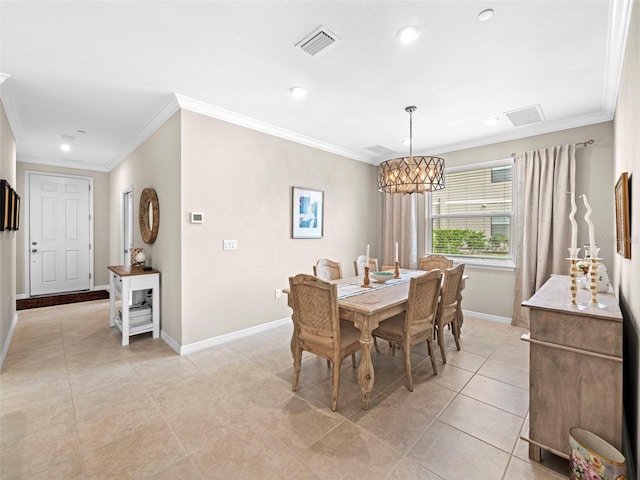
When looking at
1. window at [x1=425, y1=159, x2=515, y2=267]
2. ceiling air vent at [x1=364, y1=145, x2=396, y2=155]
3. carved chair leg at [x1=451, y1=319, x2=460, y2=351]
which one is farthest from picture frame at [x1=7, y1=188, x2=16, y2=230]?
window at [x1=425, y1=159, x2=515, y2=267]

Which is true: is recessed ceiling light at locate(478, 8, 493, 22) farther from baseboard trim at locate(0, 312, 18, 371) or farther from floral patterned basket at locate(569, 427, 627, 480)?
baseboard trim at locate(0, 312, 18, 371)

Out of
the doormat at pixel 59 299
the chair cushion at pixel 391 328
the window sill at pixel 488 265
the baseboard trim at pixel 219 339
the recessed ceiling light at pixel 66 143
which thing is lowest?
the baseboard trim at pixel 219 339

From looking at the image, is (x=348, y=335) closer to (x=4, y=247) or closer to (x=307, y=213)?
(x=307, y=213)

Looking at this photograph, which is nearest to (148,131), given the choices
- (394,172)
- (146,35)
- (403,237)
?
(146,35)

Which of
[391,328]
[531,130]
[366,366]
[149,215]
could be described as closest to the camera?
[366,366]

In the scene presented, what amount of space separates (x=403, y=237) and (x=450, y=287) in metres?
2.28

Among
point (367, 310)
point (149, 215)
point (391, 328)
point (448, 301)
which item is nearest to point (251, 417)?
point (367, 310)

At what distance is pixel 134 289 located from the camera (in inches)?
136

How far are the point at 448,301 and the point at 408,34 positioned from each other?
2.35m

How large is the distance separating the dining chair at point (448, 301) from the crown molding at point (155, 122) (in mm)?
3275

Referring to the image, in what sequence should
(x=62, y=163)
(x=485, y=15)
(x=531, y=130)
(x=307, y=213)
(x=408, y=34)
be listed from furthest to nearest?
1. (x=62, y=163)
2. (x=307, y=213)
3. (x=531, y=130)
4. (x=408, y=34)
5. (x=485, y=15)

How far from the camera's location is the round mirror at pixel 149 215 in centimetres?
372

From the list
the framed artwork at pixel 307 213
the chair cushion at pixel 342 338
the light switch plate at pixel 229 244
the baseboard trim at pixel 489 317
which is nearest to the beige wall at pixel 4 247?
the light switch plate at pixel 229 244

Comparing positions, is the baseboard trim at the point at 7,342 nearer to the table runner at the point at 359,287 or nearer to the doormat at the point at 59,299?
the doormat at the point at 59,299
